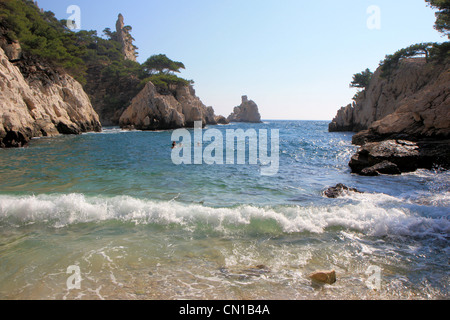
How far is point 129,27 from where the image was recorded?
95.6 metres

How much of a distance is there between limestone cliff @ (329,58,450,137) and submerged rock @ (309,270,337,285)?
1577 centimetres

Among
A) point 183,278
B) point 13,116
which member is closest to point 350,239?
point 183,278

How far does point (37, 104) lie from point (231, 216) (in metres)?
27.6

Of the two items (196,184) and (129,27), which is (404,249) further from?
(129,27)

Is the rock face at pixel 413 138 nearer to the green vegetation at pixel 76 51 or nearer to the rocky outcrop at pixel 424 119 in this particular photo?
the rocky outcrop at pixel 424 119

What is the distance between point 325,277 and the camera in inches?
153

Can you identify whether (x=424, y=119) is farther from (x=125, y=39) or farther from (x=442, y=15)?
(x=125, y=39)

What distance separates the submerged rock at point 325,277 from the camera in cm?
389

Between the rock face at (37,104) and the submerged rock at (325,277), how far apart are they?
74.9 ft

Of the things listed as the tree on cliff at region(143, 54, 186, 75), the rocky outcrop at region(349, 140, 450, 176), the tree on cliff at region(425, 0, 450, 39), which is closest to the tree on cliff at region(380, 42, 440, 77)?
the tree on cliff at region(425, 0, 450, 39)

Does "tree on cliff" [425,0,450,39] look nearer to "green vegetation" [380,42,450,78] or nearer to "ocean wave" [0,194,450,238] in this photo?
"green vegetation" [380,42,450,78]

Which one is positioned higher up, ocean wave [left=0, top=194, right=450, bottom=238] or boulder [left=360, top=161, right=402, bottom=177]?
boulder [left=360, top=161, right=402, bottom=177]

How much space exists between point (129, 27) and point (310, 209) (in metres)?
109

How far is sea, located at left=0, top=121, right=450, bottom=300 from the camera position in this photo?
3.79m
